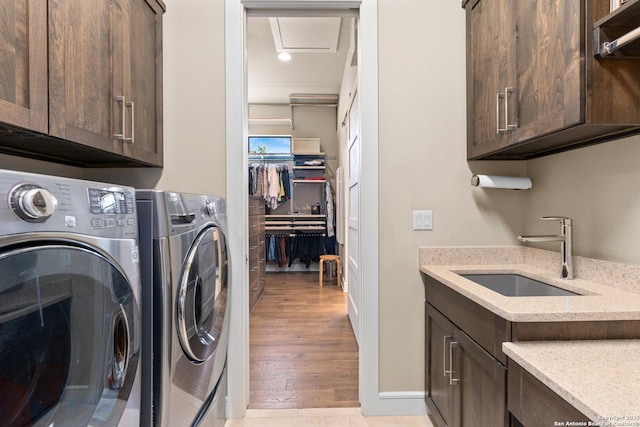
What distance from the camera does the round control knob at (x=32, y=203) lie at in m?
0.61

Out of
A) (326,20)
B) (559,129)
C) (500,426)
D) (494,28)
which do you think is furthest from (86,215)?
(326,20)

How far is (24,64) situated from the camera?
3.24ft

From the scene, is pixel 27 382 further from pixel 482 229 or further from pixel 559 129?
pixel 482 229

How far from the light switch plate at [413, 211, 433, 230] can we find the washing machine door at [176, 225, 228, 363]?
1.04m

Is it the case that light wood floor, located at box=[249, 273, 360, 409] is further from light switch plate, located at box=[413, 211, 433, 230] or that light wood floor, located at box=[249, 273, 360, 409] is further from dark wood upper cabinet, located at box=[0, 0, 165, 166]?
dark wood upper cabinet, located at box=[0, 0, 165, 166]

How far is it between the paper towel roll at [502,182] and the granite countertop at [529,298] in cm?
36

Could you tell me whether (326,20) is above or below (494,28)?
above

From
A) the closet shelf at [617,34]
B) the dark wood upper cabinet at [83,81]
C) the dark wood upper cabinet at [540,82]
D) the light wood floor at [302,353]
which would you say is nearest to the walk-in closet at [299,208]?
the light wood floor at [302,353]

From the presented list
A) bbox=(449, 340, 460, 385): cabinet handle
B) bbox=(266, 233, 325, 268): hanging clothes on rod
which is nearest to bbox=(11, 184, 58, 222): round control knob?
bbox=(449, 340, 460, 385): cabinet handle

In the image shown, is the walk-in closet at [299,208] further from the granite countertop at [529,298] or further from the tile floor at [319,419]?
the granite countertop at [529,298]

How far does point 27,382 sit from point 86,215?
35 cm

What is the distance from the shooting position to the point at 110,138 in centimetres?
141

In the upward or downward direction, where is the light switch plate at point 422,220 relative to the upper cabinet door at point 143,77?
downward

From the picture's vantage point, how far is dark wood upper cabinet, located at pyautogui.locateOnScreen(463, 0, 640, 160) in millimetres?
1067
